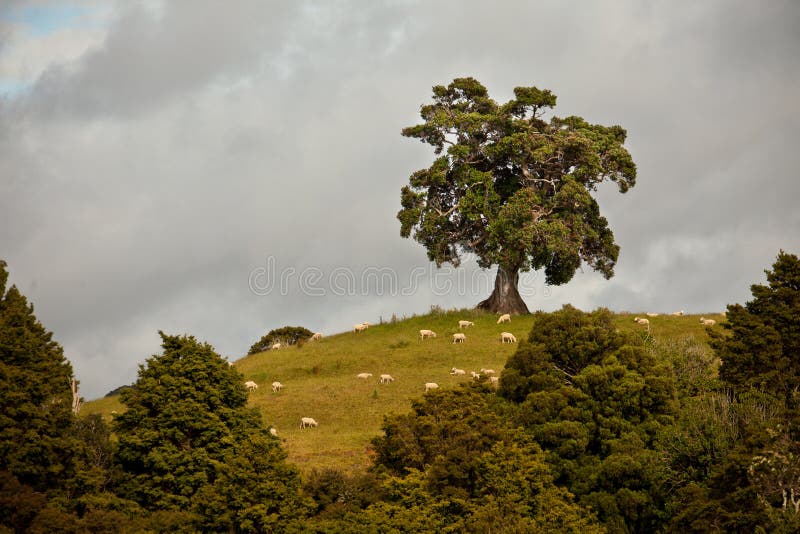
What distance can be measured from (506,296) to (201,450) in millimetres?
43669

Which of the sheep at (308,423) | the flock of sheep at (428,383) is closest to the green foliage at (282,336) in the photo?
the flock of sheep at (428,383)

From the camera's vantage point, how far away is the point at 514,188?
8369 centimetres

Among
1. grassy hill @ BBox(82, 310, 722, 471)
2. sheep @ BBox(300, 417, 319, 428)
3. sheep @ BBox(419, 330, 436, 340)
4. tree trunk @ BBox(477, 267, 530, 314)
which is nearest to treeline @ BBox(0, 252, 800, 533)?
grassy hill @ BBox(82, 310, 722, 471)

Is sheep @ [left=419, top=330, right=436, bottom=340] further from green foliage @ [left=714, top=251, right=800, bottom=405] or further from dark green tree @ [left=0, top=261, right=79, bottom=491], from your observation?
dark green tree @ [left=0, top=261, right=79, bottom=491]

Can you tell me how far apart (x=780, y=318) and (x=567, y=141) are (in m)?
34.3

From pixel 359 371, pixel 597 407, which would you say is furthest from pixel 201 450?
pixel 359 371

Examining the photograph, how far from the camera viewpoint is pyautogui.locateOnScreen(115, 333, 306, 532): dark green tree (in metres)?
39.1

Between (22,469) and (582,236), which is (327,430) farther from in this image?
(582,236)

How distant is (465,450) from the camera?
136ft

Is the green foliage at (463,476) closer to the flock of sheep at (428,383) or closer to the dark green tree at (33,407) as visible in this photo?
the flock of sheep at (428,383)

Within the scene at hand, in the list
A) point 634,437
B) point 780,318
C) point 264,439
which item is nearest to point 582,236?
point 780,318

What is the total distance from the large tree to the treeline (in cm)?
3119

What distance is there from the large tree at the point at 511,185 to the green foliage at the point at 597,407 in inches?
1183

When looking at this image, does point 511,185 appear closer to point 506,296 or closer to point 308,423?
point 506,296
